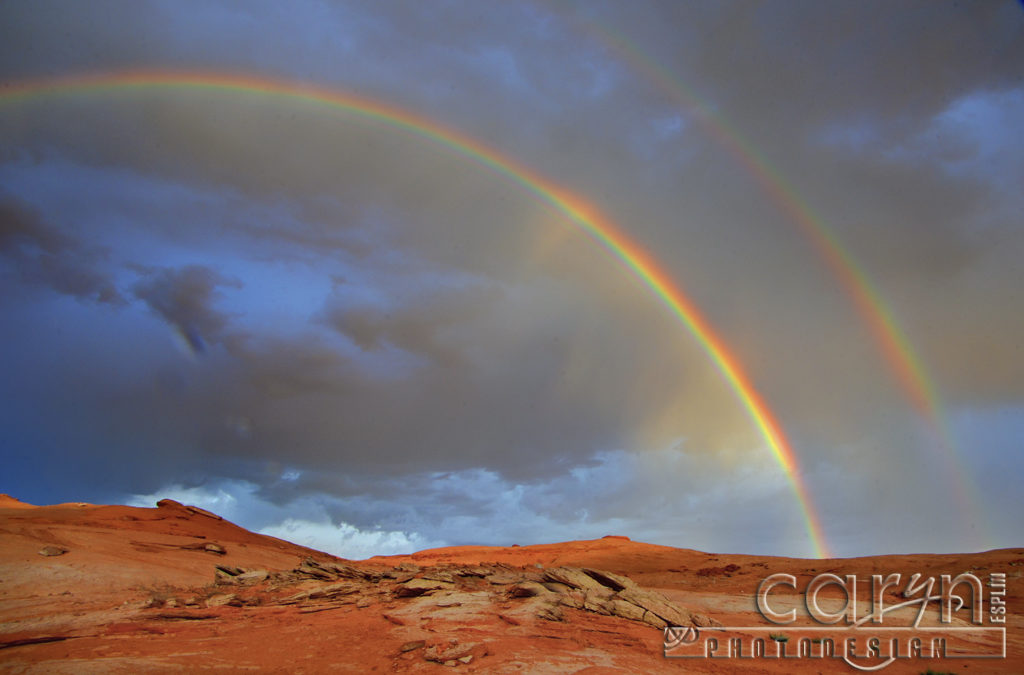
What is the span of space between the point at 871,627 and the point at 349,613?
16.7m

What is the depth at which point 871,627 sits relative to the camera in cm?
A: 1934

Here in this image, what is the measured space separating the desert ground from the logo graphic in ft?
1.18

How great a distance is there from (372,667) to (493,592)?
6.48m

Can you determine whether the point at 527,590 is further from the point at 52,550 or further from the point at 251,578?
the point at 52,550

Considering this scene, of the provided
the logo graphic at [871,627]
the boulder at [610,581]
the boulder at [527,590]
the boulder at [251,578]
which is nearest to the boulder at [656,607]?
the boulder at [610,581]

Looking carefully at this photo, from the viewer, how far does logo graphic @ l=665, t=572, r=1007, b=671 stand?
1584 cm

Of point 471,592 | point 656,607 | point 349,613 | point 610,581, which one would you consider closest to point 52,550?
point 349,613

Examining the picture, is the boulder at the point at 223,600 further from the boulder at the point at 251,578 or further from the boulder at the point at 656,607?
the boulder at the point at 656,607

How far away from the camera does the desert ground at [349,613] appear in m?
12.1

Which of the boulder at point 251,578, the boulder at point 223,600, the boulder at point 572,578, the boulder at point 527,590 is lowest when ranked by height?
the boulder at point 223,600

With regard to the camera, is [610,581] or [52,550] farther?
[52,550]

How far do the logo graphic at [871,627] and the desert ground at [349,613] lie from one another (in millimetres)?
361

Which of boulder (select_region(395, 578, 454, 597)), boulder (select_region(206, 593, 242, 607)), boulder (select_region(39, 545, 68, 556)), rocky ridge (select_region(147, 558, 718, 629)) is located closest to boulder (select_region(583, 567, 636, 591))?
rocky ridge (select_region(147, 558, 718, 629))

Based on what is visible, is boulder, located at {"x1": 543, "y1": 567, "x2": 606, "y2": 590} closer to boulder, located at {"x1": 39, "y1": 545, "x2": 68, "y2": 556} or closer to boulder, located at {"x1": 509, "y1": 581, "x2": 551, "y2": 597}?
boulder, located at {"x1": 509, "y1": 581, "x2": 551, "y2": 597}
